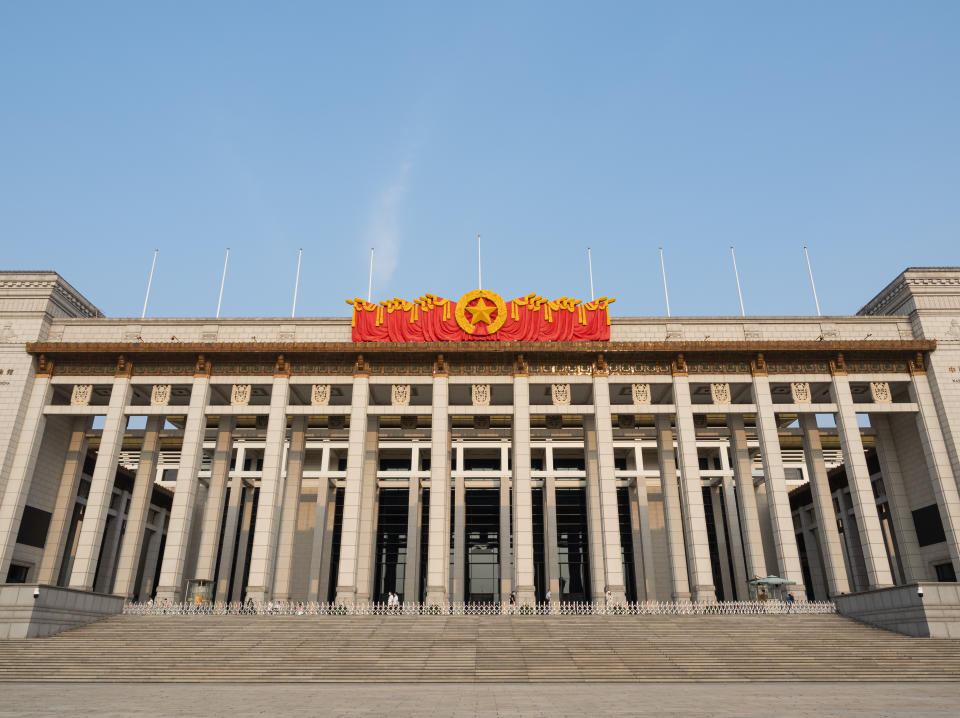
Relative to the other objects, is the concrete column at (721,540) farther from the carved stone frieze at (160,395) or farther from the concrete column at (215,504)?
the carved stone frieze at (160,395)

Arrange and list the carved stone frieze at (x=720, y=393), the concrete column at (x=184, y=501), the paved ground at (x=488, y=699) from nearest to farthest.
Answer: the paved ground at (x=488, y=699)
the concrete column at (x=184, y=501)
the carved stone frieze at (x=720, y=393)

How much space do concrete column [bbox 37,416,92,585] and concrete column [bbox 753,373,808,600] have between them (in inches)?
1705

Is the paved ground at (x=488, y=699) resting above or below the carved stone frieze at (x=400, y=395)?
below

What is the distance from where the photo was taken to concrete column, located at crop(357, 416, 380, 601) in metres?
38.8

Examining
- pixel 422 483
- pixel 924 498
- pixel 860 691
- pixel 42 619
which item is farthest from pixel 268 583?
pixel 924 498

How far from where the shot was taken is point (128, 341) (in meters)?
43.3

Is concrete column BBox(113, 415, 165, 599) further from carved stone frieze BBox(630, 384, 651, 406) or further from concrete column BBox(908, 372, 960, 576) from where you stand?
concrete column BBox(908, 372, 960, 576)

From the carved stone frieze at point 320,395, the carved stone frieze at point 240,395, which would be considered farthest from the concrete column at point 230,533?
the carved stone frieze at point 320,395

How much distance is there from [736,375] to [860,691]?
25129 mm

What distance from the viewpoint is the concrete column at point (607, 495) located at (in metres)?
37.2

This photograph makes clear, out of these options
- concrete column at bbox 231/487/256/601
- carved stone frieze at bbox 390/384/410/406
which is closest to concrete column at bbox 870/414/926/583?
carved stone frieze at bbox 390/384/410/406

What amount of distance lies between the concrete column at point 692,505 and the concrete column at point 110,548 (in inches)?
1725

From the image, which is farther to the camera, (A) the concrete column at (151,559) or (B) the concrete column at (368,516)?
(A) the concrete column at (151,559)

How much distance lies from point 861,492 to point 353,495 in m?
30.2
